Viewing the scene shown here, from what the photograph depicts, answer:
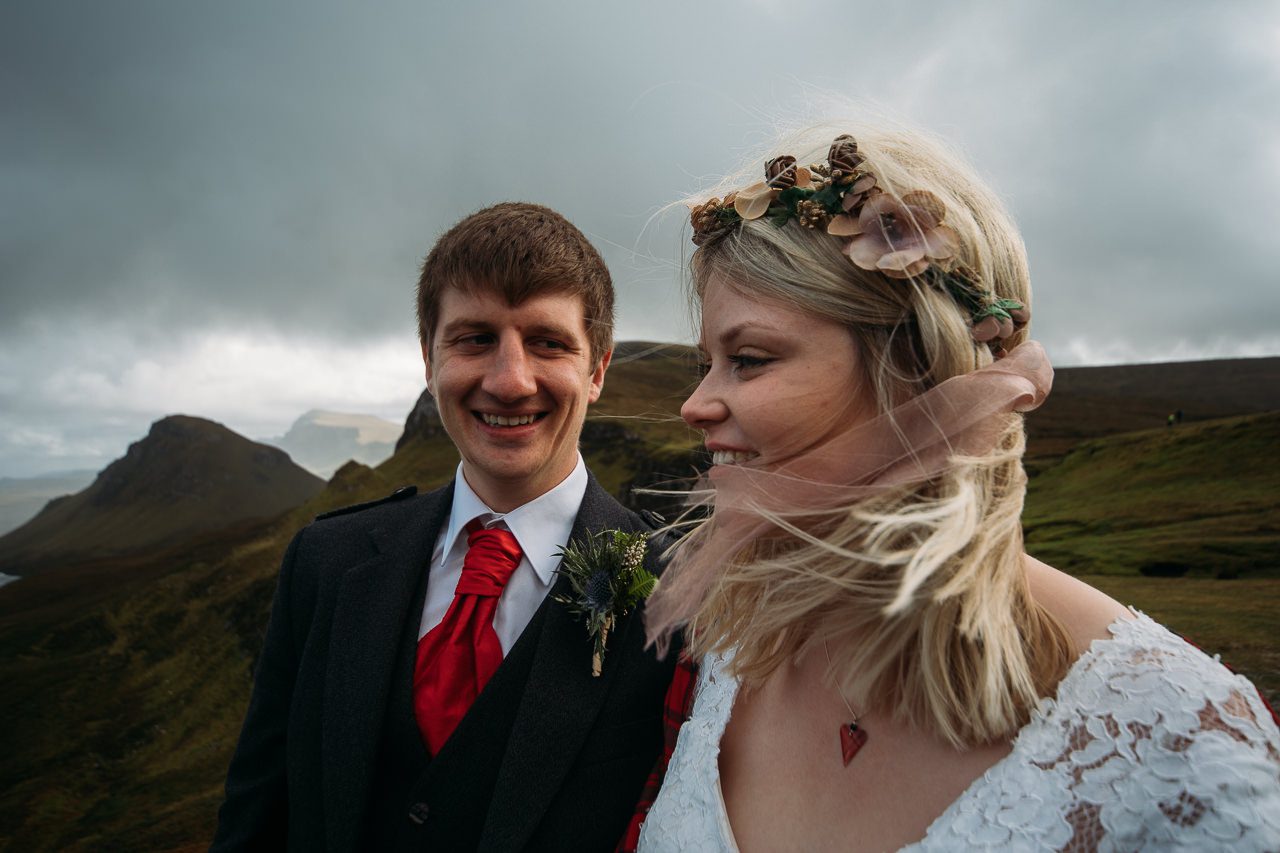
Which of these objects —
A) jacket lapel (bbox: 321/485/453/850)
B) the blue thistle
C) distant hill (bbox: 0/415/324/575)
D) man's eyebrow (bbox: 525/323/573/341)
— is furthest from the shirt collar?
distant hill (bbox: 0/415/324/575)

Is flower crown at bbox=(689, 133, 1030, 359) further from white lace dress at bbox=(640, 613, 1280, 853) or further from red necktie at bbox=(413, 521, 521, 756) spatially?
red necktie at bbox=(413, 521, 521, 756)

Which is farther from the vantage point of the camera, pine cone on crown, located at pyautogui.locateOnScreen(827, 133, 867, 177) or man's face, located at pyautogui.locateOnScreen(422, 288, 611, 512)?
man's face, located at pyautogui.locateOnScreen(422, 288, 611, 512)

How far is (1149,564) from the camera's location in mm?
15891

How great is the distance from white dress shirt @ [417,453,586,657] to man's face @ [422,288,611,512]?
10 cm

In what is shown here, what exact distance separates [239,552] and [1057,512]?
3663 centimetres

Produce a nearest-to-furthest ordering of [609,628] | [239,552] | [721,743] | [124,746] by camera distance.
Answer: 1. [721,743]
2. [609,628]
3. [124,746]
4. [239,552]

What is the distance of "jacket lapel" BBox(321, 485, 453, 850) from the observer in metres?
2.51

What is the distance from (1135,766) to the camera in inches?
59.2

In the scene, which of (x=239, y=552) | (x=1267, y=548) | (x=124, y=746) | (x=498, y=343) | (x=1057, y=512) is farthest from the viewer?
(x=239, y=552)

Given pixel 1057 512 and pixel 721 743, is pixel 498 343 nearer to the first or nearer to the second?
pixel 721 743

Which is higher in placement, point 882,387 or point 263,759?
point 882,387

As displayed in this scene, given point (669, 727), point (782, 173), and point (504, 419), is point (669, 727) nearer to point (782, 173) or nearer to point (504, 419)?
point (504, 419)

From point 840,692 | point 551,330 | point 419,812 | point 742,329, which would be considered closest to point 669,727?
point 840,692

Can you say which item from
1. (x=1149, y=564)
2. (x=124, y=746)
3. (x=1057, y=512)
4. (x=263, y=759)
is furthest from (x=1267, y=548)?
(x=124, y=746)
